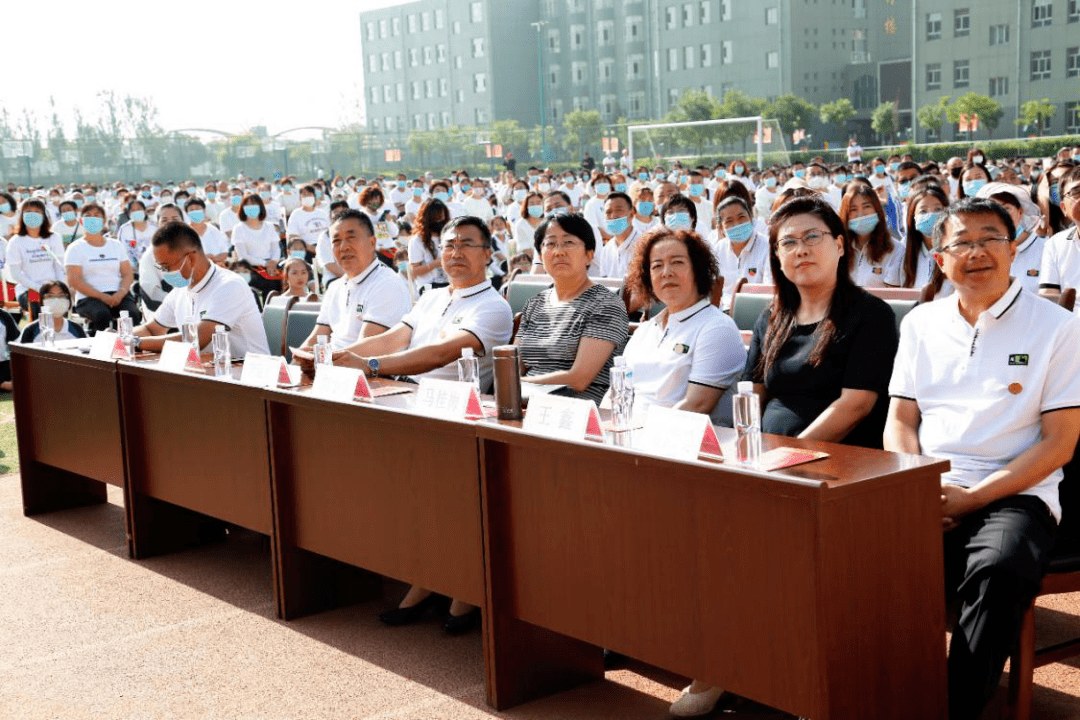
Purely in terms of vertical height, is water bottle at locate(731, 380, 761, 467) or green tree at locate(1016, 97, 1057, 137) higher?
green tree at locate(1016, 97, 1057, 137)

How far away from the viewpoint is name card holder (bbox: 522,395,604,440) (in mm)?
3105

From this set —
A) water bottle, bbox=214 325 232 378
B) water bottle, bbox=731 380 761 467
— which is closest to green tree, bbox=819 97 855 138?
water bottle, bbox=214 325 232 378

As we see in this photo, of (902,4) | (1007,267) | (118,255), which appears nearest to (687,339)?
(1007,267)

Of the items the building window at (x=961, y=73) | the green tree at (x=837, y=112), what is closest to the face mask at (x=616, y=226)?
the green tree at (x=837, y=112)

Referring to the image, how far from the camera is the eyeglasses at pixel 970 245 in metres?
3.16

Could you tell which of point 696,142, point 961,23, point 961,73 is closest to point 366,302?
point 696,142

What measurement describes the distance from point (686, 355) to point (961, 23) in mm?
60700

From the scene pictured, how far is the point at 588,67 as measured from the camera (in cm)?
7844

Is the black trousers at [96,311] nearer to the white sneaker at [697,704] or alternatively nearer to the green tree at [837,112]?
the white sneaker at [697,704]

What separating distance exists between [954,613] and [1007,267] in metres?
1.16

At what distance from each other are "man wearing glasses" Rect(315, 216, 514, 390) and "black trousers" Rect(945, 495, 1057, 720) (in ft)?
7.61

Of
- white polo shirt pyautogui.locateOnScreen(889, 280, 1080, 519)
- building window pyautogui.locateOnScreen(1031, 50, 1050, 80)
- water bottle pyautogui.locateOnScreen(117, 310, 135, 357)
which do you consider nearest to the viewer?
white polo shirt pyautogui.locateOnScreen(889, 280, 1080, 519)

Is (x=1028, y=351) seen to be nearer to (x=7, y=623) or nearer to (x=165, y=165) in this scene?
(x=7, y=623)

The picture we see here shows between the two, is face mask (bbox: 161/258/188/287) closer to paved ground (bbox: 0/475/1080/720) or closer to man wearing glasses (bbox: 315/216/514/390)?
man wearing glasses (bbox: 315/216/514/390)
